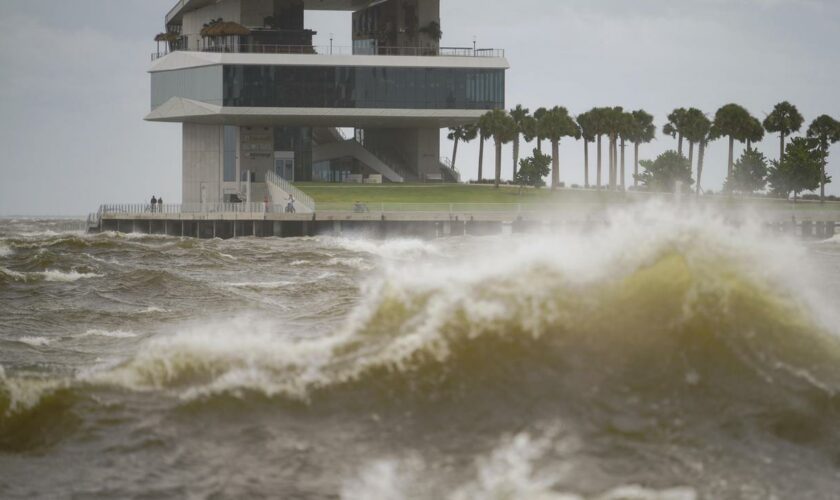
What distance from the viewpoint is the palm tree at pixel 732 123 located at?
3738 inches

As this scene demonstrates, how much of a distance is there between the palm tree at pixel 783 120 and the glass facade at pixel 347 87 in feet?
97.5

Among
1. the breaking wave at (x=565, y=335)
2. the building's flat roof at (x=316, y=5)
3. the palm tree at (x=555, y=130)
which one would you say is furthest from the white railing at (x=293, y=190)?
the breaking wave at (x=565, y=335)

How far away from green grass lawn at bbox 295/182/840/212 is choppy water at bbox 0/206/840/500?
62065 mm

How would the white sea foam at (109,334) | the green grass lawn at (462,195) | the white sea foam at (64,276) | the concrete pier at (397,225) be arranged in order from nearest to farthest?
the white sea foam at (109,334) → the white sea foam at (64,276) → the concrete pier at (397,225) → the green grass lawn at (462,195)

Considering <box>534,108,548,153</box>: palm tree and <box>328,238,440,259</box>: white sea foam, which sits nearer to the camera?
<box>328,238,440,259</box>: white sea foam

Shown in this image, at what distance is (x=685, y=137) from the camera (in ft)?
323

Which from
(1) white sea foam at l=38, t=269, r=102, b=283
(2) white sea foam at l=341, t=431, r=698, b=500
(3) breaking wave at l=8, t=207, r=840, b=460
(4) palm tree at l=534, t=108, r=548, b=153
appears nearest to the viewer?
(2) white sea foam at l=341, t=431, r=698, b=500

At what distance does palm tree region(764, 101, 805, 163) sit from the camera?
346 feet

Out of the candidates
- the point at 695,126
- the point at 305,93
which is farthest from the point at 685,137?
the point at 305,93

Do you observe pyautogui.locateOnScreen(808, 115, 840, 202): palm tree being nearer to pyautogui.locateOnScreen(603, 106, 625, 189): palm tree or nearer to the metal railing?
pyautogui.locateOnScreen(603, 106, 625, 189): palm tree

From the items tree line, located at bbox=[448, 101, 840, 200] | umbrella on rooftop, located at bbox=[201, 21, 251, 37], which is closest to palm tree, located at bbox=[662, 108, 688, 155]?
tree line, located at bbox=[448, 101, 840, 200]

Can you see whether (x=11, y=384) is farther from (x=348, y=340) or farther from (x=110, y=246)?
(x=110, y=246)

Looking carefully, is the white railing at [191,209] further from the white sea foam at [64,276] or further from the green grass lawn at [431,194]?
the white sea foam at [64,276]

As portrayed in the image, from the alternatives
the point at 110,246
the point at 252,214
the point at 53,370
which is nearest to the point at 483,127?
the point at 252,214
